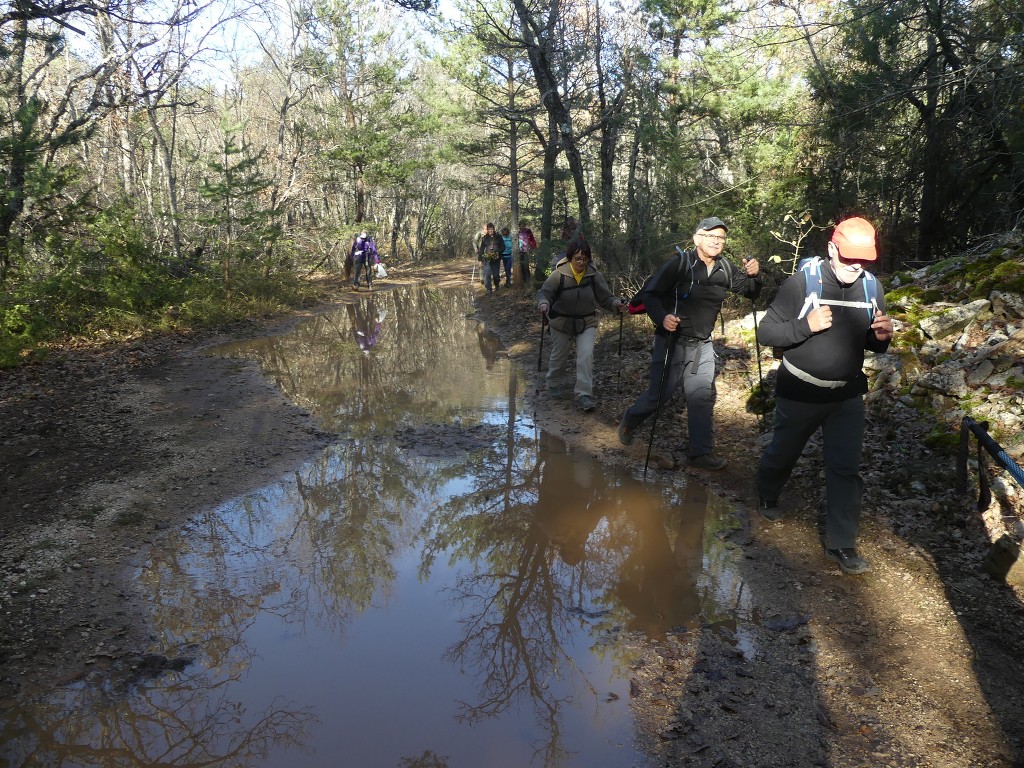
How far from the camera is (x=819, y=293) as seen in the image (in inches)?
165

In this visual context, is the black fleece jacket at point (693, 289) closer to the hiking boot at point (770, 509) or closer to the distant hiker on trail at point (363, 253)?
the hiking boot at point (770, 509)

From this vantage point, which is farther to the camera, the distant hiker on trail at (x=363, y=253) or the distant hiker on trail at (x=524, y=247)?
the distant hiker on trail at (x=363, y=253)

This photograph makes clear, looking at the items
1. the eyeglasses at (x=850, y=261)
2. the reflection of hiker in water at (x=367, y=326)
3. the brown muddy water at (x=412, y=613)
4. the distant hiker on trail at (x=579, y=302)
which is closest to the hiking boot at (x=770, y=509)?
the brown muddy water at (x=412, y=613)

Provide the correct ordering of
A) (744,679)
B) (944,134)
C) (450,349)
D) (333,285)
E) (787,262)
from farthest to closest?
(333,285), (450,349), (787,262), (944,134), (744,679)

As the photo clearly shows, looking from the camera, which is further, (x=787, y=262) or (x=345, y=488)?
(x=787, y=262)

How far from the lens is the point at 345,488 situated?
5930mm

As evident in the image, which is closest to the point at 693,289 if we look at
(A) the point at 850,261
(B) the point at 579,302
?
(A) the point at 850,261

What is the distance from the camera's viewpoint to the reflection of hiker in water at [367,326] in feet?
42.9

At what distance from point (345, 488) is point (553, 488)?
6.20 ft

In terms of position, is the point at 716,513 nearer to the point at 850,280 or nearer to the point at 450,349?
the point at 850,280

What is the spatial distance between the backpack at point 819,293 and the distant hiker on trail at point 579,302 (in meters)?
3.60

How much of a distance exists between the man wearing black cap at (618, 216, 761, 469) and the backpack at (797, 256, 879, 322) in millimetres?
1380

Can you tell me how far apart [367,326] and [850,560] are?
12600 mm

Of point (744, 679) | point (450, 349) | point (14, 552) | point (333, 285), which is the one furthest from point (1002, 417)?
point (333, 285)
